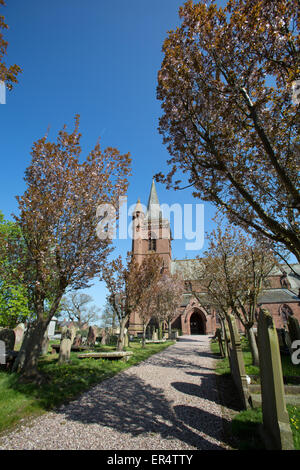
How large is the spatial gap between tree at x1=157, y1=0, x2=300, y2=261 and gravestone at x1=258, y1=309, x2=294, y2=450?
151 centimetres

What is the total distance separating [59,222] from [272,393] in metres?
7.83

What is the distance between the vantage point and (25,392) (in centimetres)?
615

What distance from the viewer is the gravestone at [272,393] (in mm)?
2932

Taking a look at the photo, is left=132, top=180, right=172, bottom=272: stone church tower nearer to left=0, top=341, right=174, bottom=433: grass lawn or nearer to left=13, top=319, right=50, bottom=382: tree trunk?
left=0, top=341, right=174, bottom=433: grass lawn

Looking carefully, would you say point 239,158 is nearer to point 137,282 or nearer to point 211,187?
point 211,187

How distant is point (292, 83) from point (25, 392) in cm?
955

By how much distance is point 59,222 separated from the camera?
27.5ft

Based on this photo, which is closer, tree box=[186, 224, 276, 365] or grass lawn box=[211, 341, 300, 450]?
grass lawn box=[211, 341, 300, 450]

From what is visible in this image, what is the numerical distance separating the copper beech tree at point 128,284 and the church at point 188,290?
15378mm

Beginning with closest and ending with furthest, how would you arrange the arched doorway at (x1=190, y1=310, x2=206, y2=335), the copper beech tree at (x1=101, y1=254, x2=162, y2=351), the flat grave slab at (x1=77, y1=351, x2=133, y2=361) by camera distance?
the flat grave slab at (x1=77, y1=351, x2=133, y2=361) → the copper beech tree at (x1=101, y1=254, x2=162, y2=351) → the arched doorway at (x1=190, y1=310, x2=206, y2=335)

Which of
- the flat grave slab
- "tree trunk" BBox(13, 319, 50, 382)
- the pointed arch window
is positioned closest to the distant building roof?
the pointed arch window

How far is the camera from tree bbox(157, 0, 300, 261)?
4.18m

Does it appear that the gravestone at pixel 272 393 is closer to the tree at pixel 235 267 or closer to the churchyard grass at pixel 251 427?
the churchyard grass at pixel 251 427
